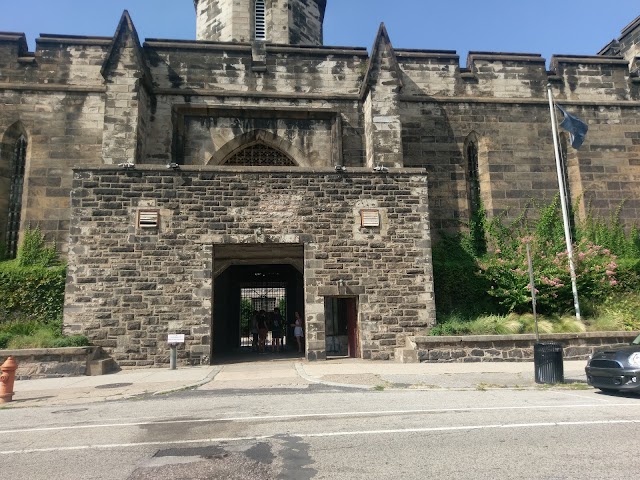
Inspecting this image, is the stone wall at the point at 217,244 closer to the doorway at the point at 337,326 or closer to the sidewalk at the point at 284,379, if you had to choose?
the sidewalk at the point at 284,379

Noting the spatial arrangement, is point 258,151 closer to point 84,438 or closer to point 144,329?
point 144,329

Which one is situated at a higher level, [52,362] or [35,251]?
[35,251]

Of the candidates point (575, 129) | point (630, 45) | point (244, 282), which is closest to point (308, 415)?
point (575, 129)

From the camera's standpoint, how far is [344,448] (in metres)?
4.72

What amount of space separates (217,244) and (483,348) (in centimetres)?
788

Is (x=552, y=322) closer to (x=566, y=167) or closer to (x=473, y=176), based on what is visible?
(x=473, y=176)

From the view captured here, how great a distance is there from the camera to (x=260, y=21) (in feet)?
69.8

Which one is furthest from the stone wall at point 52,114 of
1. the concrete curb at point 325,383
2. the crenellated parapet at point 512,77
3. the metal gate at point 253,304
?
the crenellated parapet at point 512,77

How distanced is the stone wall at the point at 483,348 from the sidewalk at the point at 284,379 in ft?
1.23

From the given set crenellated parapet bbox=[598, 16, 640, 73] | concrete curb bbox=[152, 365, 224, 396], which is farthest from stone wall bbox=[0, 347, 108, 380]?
crenellated parapet bbox=[598, 16, 640, 73]

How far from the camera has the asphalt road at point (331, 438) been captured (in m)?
4.13

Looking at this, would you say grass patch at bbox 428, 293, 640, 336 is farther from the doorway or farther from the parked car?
the parked car

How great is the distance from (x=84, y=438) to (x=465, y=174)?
15718mm

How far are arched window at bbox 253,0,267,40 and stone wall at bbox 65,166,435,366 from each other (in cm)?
1012
